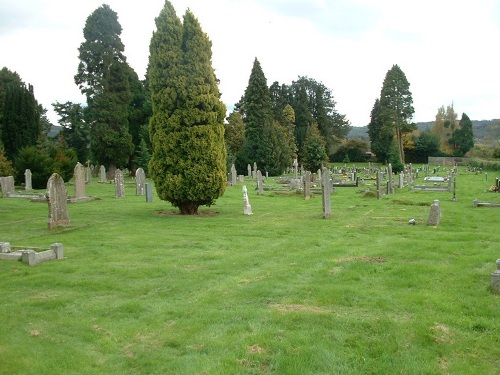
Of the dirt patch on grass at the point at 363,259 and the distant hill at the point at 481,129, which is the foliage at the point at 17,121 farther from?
the distant hill at the point at 481,129

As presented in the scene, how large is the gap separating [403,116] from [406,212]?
168ft

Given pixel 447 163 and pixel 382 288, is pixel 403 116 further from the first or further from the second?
pixel 382 288

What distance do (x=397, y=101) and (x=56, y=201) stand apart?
58.2 metres

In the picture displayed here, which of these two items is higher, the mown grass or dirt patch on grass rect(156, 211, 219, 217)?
dirt patch on grass rect(156, 211, 219, 217)

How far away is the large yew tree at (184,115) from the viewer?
60.9ft

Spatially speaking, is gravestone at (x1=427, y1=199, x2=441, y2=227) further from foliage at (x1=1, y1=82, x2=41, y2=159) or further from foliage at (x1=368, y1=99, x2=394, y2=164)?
foliage at (x1=368, y1=99, x2=394, y2=164)

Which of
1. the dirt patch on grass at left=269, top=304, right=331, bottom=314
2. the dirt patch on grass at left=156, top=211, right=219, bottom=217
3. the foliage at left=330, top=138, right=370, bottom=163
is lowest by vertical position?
the dirt patch on grass at left=269, top=304, right=331, bottom=314

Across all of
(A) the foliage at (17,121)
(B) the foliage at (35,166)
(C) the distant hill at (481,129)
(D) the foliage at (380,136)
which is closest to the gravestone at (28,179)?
(B) the foliage at (35,166)

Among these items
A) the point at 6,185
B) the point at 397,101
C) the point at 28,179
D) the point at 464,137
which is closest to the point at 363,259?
the point at 6,185

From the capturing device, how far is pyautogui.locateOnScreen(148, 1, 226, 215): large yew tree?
18.6 m

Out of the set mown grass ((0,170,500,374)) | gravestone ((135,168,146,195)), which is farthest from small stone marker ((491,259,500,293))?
gravestone ((135,168,146,195))

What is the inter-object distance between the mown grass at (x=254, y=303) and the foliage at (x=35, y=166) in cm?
1899

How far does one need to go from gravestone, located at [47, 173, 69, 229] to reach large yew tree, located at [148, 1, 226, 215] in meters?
4.08

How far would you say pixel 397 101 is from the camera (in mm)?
66000
